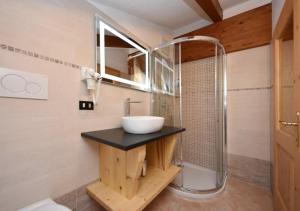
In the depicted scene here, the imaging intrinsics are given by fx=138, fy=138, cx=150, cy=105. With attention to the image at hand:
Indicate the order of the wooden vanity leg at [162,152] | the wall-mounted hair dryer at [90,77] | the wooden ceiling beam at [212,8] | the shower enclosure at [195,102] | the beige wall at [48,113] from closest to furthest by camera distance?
1. the beige wall at [48,113]
2. the wall-mounted hair dryer at [90,77]
3. the wooden vanity leg at [162,152]
4. the wooden ceiling beam at [212,8]
5. the shower enclosure at [195,102]

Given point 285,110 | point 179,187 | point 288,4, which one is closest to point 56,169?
point 179,187

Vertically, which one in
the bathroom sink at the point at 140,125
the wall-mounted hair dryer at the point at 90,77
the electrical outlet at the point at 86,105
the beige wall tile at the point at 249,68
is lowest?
the bathroom sink at the point at 140,125

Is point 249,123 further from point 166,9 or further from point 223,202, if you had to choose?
point 166,9

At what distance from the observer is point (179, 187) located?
1.68m

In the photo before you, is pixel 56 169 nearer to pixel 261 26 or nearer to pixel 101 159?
pixel 101 159

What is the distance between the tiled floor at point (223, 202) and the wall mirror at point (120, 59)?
1294 mm

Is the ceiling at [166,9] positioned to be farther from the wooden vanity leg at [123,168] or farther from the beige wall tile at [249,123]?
the wooden vanity leg at [123,168]

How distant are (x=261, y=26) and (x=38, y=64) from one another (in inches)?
97.8

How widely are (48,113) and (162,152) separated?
3.91ft

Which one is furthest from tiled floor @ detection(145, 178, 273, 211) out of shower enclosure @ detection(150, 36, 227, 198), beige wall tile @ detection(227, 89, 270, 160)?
beige wall tile @ detection(227, 89, 270, 160)

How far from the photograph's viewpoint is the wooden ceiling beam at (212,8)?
1.69 m

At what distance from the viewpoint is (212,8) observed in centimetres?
179

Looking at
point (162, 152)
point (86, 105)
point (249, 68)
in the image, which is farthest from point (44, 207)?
point (249, 68)

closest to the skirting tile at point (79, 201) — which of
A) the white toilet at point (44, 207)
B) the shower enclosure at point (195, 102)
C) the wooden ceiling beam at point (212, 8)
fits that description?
the white toilet at point (44, 207)
